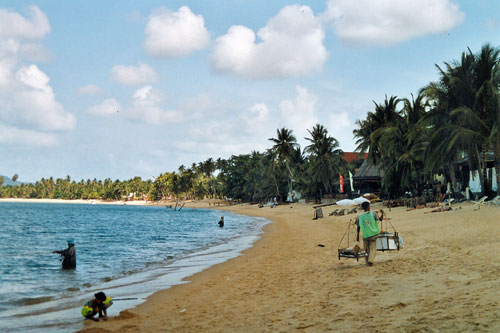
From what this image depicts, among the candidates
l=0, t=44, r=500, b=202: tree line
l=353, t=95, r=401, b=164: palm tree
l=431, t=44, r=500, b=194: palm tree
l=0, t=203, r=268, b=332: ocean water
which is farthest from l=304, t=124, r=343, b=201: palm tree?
l=0, t=203, r=268, b=332: ocean water

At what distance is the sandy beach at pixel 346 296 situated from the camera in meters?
5.71

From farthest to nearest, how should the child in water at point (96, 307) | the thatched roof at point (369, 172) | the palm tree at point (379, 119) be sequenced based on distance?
the thatched roof at point (369, 172) → the palm tree at point (379, 119) → the child in water at point (96, 307)

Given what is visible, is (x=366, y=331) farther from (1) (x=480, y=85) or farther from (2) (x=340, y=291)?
(1) (x=480, y=85)

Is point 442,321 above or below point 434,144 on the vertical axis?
below

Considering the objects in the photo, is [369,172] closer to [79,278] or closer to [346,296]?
[79,278]

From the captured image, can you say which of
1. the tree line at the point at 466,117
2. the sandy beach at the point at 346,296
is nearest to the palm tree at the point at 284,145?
the tree line at the point at 466,117

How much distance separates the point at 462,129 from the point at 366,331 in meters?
23.6

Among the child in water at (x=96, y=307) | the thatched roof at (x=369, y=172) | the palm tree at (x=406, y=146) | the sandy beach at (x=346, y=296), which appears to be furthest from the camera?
→ the thatched roof at (x=369, y=172)

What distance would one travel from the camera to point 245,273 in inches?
497

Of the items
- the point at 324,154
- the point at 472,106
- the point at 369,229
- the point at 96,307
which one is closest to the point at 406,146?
the point at 472,106

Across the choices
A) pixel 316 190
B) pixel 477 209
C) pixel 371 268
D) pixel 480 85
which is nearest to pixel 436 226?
pixel 477 209

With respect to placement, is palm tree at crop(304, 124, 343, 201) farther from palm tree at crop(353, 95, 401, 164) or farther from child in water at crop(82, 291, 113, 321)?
child in water at crop(82, 291, 113, 321)

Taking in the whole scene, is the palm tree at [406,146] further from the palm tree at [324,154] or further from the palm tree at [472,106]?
the palm tree at [324,154]

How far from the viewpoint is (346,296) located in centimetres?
761
